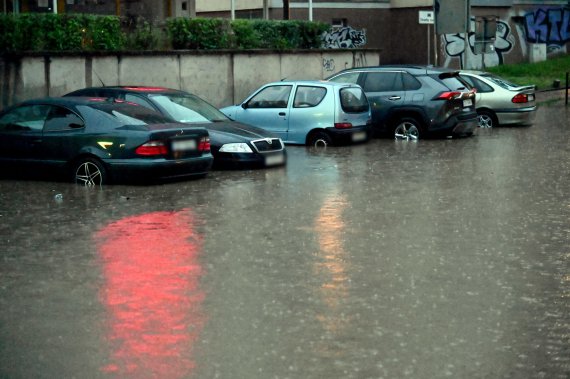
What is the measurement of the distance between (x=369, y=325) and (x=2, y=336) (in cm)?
254

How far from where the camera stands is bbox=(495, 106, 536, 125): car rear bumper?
90.3 feet

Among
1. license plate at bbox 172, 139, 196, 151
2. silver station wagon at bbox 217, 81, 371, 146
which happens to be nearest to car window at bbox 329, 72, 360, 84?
silver station wagon at bbox 217, 81, 371, 146

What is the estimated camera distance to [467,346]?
23.5 ft

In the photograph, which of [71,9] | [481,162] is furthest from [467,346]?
[71,9]

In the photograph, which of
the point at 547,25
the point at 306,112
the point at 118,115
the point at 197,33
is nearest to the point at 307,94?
the point at 306,112

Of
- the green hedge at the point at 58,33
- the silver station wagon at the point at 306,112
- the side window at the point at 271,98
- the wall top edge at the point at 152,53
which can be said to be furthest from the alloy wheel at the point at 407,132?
the green hedge at the point at 58,33

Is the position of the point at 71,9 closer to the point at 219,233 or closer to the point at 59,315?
the point at 219,233

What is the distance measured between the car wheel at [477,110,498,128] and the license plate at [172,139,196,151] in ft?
42.8

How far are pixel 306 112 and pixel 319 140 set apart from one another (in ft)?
2.10

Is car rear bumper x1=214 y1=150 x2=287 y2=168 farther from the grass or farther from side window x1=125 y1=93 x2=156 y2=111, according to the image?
the grass

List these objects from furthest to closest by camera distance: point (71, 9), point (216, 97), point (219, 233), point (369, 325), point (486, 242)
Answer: point (71, 9) → point (216, 97) → point (219, 233) → point (486, 242) → point (369, 325)

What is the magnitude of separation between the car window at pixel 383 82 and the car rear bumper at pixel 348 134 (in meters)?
2.05

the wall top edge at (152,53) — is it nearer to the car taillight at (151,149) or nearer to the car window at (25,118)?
the car window at (25,118)

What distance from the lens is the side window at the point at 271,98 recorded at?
896 inches
